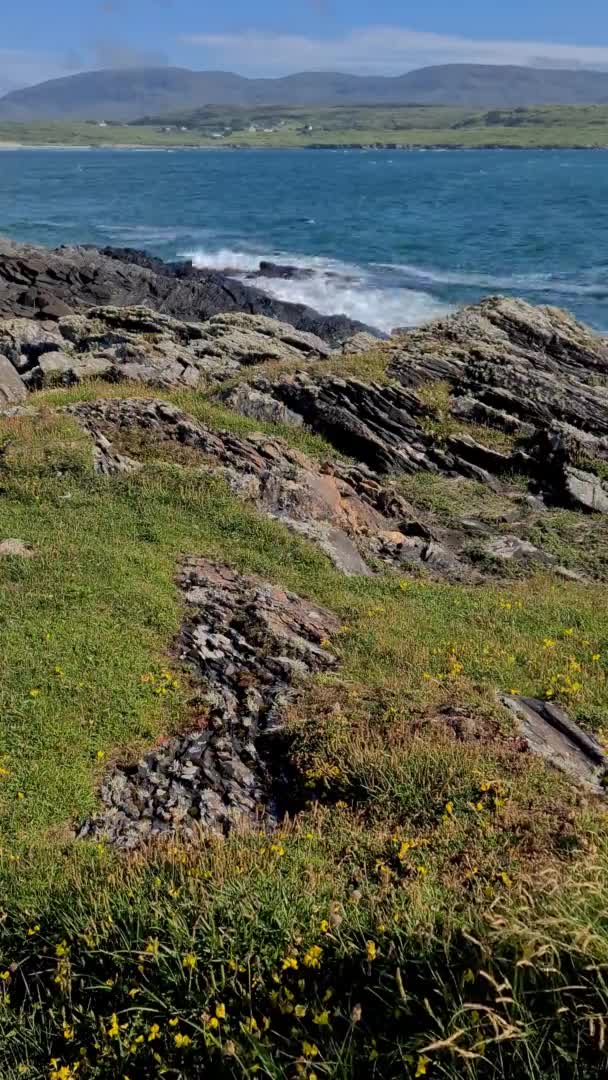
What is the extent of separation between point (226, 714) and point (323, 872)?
4.58 m

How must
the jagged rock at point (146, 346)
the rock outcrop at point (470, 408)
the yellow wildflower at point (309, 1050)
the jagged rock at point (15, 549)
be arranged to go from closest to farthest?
the yellow wildflower at point (309, 1050) < the jagged rock at point (15, 549) < the rock outcrop at point (470, 408) < the jagged rock at point (146, 346)

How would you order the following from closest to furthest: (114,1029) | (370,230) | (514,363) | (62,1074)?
(62,1074) < (114,1029) < (514,363) < (370,230)

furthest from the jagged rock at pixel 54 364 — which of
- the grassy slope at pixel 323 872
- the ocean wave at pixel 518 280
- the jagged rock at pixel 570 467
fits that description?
the ocean wave at pixel 518 280

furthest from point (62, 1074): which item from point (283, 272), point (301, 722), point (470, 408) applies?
point (283, 272)

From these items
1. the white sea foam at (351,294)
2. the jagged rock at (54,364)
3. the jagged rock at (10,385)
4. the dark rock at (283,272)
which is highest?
the dark rock at (283,272)

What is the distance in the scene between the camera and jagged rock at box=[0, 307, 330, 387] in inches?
1126

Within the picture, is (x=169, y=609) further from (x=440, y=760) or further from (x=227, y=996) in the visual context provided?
(x=227, y=996)

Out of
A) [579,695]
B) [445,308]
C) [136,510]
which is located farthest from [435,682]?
[445,308]

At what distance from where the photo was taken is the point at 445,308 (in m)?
59.9

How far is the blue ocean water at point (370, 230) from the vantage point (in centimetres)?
6544

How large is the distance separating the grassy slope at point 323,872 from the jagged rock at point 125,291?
33.8m

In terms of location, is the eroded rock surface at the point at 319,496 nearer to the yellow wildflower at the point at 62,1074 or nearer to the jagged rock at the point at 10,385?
the jagged rock at the point at 10,385

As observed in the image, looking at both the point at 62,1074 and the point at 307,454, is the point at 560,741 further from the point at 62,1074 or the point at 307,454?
the point at 307,454

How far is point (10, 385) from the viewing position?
27.3 meters
